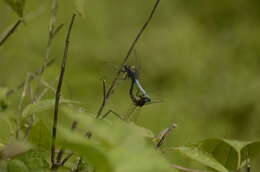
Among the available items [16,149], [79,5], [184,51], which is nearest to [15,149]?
[16,149]

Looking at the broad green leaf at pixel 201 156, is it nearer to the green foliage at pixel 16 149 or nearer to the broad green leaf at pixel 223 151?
the broad green leaf at pixel 223 151


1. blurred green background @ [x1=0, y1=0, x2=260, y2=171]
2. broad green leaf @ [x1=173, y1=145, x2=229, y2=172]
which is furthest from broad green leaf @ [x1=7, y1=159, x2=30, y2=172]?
blurred green background @ [x1=0, y1=0, x2=260, y2=171]

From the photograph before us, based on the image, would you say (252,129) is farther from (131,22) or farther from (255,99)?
(131,22)

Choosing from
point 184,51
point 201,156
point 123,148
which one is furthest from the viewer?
point 184,51

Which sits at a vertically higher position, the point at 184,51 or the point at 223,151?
the point at 184,51

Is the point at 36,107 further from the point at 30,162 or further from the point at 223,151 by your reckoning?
the point at 223,151

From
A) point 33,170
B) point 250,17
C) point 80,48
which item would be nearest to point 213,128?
point 80,48

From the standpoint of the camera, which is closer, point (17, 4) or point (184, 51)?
point (17, 4)

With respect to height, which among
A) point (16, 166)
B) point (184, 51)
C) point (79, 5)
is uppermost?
point (184, 51)
